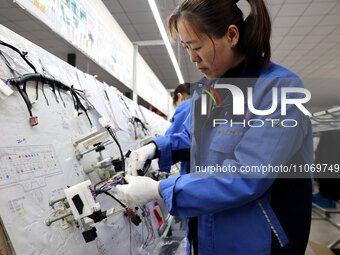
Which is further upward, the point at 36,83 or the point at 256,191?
the point at 36,83

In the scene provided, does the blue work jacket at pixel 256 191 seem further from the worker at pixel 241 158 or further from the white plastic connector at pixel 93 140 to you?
the white plastic connector at pixel 93 140

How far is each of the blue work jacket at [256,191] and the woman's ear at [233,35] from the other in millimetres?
113

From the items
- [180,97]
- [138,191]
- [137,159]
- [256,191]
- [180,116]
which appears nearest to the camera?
[256,191]

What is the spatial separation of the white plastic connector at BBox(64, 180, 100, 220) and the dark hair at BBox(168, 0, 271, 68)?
0.61 metres

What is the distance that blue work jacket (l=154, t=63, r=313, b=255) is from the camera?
566 mm

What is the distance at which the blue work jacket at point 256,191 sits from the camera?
566 millimetres

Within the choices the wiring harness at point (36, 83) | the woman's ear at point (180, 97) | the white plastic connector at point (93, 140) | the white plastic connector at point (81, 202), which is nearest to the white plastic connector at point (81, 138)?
the white plastic connector at point (93, 140)

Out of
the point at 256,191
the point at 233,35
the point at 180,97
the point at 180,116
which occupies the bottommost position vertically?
the point at 256,191

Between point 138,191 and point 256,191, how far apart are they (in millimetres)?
353

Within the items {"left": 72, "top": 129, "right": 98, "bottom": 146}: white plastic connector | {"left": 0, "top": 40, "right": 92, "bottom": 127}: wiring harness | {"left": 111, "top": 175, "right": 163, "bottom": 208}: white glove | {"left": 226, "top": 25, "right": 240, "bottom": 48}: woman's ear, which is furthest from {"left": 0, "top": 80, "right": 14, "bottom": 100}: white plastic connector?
{"left": 226, "top": 25, "right": 240, "bottom": 48}: woman's ear

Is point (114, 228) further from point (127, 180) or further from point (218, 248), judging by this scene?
point (218, 248)

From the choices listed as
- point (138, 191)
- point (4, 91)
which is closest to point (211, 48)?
point (138, 191)

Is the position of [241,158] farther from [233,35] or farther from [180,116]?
[180,116]

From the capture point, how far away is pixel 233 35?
0.71 meters
